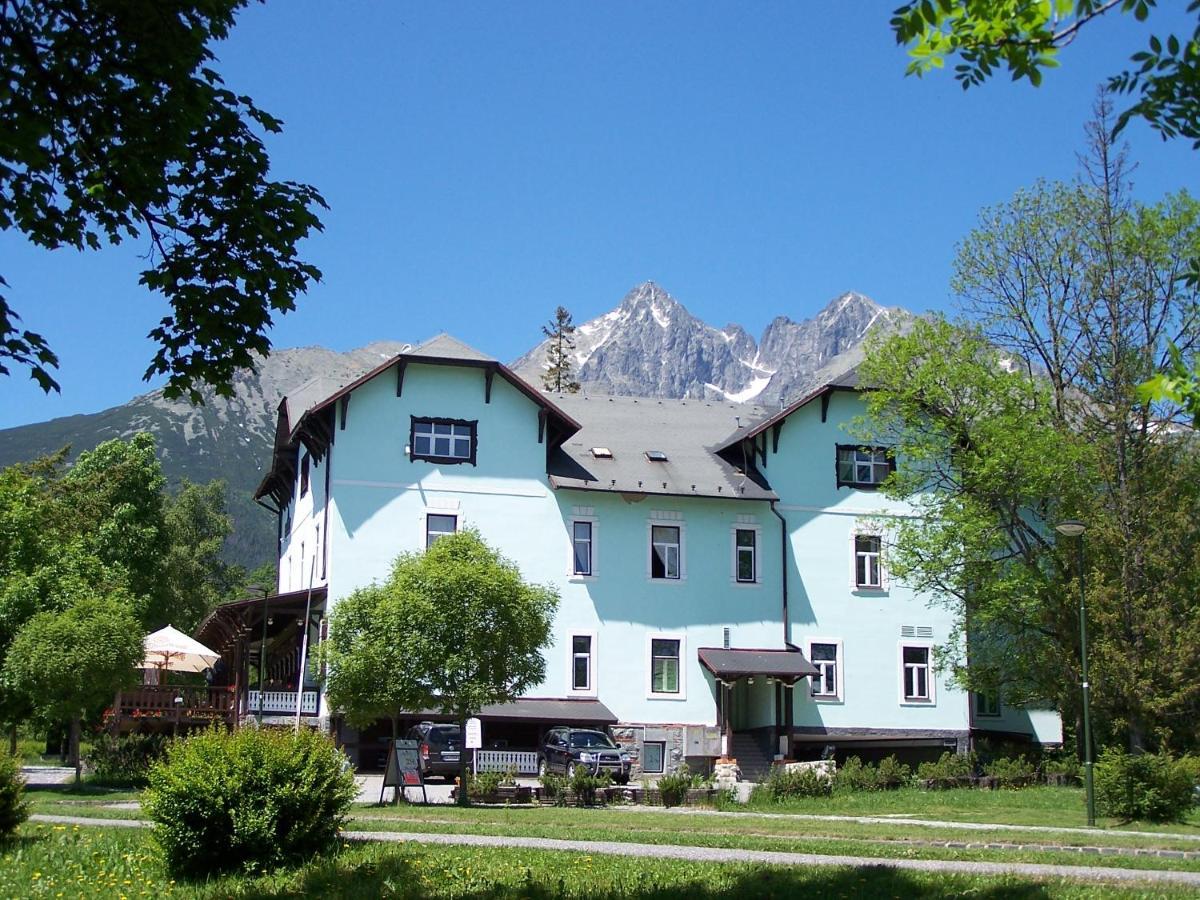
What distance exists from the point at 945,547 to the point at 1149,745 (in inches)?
292

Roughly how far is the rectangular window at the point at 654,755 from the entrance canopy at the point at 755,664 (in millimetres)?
2692

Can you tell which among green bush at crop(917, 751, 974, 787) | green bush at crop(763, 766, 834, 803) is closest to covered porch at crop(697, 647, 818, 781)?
green bush at crop(917, 751, 974, 787)

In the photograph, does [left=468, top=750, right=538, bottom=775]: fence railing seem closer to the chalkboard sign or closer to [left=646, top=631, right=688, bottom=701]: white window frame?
[left=646, top=631, right=688, bottom=701]: white window frame

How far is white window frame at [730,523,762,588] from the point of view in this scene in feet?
136

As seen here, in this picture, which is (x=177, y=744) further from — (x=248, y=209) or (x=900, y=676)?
(x=900, y=676)

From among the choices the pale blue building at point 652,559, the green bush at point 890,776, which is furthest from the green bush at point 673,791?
the pale blue building at point 652,559

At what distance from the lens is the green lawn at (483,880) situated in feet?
42.1

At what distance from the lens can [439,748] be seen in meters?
32.7

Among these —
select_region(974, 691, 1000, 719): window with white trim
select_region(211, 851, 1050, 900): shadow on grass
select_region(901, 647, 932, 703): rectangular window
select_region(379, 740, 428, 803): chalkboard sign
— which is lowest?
select_region(211, 851, 1050, 900): shadow on grass

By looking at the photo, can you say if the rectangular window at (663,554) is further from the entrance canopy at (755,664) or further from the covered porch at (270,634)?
the covered porch at (270,634)

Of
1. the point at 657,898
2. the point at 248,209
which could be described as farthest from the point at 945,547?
the point at 248,209

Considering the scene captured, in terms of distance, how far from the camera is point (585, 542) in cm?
4053

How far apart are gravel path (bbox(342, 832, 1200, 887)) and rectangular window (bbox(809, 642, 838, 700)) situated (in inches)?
961

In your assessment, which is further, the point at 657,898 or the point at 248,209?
the point at 657,898
